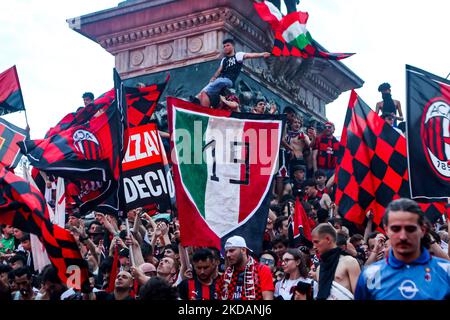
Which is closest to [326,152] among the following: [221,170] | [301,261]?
[221,170]

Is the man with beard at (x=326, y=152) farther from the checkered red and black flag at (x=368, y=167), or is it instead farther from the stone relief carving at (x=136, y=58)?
the stone relief carving at (x=136, y=58)

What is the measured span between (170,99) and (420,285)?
15.7 feet

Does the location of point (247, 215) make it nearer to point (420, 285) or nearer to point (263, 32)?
point (420, 285)

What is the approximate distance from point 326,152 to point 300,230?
5.93 metres

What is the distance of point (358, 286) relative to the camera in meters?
4.30

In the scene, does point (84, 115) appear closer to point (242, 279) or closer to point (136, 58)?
point (136, 58)

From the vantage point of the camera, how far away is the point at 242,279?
265 inches

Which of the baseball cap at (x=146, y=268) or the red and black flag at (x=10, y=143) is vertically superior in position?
the red and black flag at (x=10, y=143)

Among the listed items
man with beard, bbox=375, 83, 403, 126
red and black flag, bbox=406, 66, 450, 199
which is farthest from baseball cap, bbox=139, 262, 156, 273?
man with beard, bbox=375, 83, 403, 126

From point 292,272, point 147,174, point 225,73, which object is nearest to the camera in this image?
point 292,272

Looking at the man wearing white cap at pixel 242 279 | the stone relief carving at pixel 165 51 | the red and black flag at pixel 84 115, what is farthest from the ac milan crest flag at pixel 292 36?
the man wearing white cap at pixel 242 279

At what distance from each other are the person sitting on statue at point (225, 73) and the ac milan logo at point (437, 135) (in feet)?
18.4

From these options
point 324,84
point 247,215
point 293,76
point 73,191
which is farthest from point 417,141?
point 324,84

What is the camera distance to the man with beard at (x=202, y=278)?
6.98 meters
